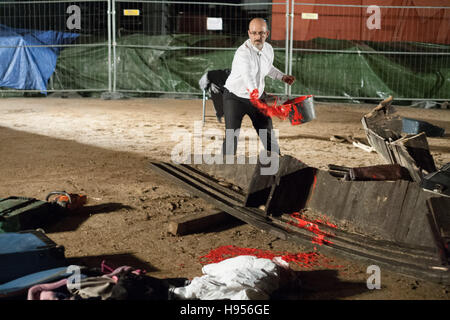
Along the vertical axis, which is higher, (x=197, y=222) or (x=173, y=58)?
(x=173, y=58)

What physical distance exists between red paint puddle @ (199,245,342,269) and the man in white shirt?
6.75ft

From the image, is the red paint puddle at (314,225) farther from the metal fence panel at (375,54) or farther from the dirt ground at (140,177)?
the metal fence panel at (375,54)

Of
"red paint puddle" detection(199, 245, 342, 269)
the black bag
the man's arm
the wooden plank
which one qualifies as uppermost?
the man's arm

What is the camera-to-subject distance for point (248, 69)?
245 inches

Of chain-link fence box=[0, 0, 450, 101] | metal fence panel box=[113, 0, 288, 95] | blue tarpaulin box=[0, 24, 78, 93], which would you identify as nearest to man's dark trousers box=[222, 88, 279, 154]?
chain-link fence box=[0, 0, 450, 101]

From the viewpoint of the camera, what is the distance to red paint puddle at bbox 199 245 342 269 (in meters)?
4.33

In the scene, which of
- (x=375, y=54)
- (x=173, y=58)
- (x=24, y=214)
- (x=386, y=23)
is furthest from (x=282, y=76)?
(x=386, y=23)

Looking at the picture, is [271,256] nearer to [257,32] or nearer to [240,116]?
Result: [240,116]

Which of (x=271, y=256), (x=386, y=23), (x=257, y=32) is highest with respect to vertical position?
(x=386, y=23)

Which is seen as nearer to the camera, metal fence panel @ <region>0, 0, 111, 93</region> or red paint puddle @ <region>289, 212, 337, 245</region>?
red paint puddle @ <region>289, 212, 337, 245</region>

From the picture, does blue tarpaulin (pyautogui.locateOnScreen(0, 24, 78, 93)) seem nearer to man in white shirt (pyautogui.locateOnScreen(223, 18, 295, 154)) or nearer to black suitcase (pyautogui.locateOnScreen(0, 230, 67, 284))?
man in white shirt (pyautogui.locateOnScreen(223, 18, 295, 154))

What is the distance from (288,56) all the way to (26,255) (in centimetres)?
1188

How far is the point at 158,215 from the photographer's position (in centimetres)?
550

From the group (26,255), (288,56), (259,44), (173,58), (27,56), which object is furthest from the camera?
(173,58)
